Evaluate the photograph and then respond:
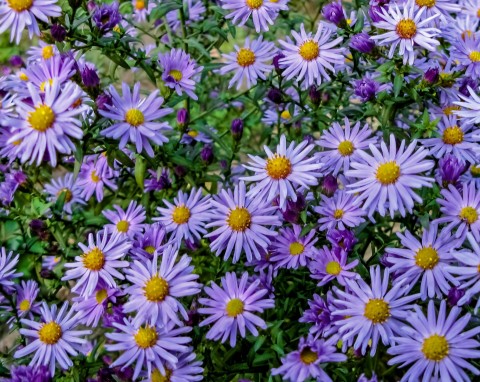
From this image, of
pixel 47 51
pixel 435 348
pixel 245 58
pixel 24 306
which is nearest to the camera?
pixel 435 348

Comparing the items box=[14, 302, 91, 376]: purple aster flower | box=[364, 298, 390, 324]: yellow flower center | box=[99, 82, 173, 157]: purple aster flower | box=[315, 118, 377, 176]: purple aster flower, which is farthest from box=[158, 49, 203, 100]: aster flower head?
box=[364, 298, 390, 324]: yellow flower center

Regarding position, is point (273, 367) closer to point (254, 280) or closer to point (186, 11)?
point (254, 280)

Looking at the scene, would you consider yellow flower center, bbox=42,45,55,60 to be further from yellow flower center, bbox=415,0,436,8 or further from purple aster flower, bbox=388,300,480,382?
purple aster flower, bbox=388,300,480,382

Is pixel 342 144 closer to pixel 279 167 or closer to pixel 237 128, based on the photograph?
pixel 279 167

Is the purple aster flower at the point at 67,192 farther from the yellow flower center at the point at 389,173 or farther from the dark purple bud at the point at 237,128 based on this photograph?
the yellow flower center at the point at 389,173

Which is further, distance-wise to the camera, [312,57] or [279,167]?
[312,57]

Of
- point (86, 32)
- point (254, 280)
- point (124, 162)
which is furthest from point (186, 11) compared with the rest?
point (254, 280)

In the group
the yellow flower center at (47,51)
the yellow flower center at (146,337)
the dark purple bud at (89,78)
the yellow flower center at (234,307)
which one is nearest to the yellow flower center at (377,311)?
the yellow flower center at (234,307)

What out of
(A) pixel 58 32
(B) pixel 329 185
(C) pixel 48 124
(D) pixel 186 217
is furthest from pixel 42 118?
(B) pixel 329 185
